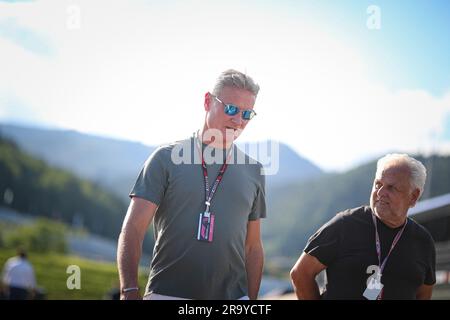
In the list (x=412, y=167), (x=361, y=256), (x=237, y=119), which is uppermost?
(x=237, y=119)

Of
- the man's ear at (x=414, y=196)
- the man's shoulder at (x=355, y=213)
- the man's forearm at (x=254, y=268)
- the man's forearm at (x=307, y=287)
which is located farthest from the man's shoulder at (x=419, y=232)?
the man's forearm at (x=254, y=268)

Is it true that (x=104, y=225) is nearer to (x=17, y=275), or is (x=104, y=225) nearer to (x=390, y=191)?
(x=17, y=275)

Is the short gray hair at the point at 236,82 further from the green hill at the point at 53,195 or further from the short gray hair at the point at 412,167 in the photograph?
the green hill at the point at 53,195

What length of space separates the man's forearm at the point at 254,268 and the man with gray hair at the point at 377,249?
224mm

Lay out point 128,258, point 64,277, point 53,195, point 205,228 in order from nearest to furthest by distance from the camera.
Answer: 1. point 128,258
2. point 205,228
3. point 64,277
4. point 53,195

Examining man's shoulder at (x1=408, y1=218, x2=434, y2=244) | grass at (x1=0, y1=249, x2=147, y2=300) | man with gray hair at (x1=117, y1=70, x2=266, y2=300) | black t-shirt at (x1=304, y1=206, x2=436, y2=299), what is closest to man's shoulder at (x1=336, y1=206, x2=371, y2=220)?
black t-shirt at (x1=304, y1=206, x2=436, y2=299)

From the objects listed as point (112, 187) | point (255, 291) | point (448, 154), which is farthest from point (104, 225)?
point (255, 291)

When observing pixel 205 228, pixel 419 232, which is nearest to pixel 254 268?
pixel 205 228

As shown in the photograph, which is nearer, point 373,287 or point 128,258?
point 128,258

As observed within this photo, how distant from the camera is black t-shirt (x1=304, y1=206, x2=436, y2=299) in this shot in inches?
109

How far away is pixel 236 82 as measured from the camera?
113 inches

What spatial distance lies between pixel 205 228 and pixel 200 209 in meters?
0.10

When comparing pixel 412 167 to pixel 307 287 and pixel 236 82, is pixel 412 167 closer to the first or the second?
pixel 307 287

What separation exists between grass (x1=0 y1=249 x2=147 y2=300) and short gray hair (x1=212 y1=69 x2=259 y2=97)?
83.5 feet
